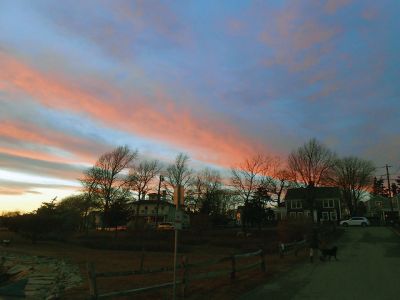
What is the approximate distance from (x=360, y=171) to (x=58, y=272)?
79074 mm

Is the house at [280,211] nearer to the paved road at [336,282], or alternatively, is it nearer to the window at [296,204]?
the window at [296,204]

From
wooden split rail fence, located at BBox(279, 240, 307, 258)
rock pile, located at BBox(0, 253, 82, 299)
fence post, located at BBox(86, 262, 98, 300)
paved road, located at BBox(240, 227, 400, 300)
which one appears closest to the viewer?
fence post, located at BBox(86, 262, 98, 300)

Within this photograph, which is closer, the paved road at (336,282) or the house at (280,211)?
the paved road at (336,282)

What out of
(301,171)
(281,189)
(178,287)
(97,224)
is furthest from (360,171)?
(178,287)

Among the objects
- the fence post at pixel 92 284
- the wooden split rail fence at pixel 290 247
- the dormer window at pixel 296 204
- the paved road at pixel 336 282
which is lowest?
the paved road at pixel 336 282

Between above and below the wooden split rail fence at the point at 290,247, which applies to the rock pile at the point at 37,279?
below

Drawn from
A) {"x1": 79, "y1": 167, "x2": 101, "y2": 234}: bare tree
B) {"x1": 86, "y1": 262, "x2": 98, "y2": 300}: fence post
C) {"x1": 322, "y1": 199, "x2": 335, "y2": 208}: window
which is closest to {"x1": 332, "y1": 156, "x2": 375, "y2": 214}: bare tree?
{"x1": 322, "y1": 199, "x2": 335, "y2": 208}: window

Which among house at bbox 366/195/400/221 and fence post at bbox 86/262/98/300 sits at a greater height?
house at bbox 366/195/400/221

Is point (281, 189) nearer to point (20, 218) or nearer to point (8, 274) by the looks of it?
point (20, 218)

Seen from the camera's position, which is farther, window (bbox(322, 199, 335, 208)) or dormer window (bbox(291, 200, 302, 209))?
dormer window (bbox(291, 200, 302, 209))

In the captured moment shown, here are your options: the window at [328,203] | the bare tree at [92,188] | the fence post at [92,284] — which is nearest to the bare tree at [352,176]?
the window at [328,203]

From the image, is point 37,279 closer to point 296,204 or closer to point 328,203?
point 296,204

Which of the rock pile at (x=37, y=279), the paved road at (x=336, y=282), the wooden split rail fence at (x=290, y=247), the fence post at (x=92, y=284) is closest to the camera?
the fence post at (x=92, y=284)

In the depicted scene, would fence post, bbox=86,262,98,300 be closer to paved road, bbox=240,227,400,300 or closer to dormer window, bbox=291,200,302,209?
paved road, bbox=240,227,400,300
